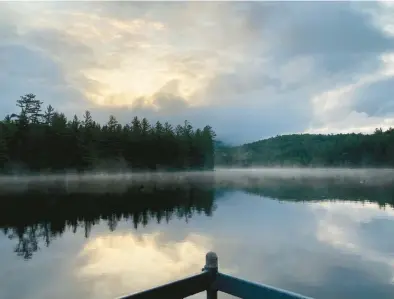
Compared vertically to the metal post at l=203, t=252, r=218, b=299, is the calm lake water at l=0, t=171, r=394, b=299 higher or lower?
lower

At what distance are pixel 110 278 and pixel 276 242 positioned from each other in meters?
9.01

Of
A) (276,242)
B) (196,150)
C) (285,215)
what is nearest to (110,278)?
(276,242)

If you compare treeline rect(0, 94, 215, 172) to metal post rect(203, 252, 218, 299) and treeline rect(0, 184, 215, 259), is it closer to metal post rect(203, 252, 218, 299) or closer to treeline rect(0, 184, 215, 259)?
treeline rect(0, 184, 215, 259)

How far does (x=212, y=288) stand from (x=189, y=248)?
1431 cm

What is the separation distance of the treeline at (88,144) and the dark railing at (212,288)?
81.5 m

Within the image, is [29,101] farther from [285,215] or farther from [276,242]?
[276,242]

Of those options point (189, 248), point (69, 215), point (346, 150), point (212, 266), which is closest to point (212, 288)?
point (212, 266)

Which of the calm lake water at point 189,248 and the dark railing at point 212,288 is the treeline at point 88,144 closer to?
the calm lake water at point 189,248

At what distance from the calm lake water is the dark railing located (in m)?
7.85

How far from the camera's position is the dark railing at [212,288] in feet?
12.0

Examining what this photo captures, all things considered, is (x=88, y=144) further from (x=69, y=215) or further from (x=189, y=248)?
(x=189, y=248)

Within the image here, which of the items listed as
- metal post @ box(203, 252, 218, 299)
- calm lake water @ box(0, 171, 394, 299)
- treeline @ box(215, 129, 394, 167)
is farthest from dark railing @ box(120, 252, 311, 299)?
treeline @ box(215, 129, 394, 167)

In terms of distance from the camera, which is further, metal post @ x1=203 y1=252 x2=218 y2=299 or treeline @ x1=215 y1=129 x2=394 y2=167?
treeline @ x1=215 y1=129 x2=394 y2=167

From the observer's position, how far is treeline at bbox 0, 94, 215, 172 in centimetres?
8425
